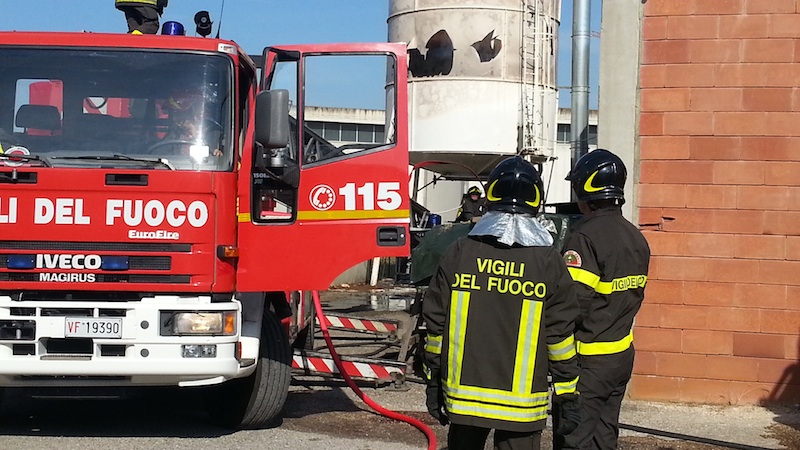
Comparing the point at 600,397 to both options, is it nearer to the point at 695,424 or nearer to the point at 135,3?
the point at 695,424

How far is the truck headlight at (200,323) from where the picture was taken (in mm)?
6410

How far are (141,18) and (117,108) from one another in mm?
1485

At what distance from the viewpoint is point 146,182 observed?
639 centimetres

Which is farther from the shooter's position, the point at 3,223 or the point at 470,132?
the point at 470,132

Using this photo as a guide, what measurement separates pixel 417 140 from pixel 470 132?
A: 88cm

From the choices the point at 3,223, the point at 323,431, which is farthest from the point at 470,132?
the point at 3,223

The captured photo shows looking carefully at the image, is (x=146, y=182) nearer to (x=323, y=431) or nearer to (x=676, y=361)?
(x=323, y=431)

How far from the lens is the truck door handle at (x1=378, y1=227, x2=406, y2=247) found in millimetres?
6988

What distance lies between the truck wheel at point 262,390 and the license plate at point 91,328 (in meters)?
1.17

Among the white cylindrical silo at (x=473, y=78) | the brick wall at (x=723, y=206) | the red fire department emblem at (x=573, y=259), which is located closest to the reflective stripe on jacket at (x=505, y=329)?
the red fire department emblem at (x=573, y=259)

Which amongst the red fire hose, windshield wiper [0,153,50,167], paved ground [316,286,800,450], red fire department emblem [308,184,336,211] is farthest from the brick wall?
windshield wiper [0,153,50,167]

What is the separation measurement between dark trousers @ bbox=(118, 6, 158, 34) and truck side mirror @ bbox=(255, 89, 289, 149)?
1853 millimetres

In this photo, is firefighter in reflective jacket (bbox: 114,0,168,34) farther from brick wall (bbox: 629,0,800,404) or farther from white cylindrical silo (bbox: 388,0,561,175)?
white cylindrical silo (bbox: 388,0,561,175)

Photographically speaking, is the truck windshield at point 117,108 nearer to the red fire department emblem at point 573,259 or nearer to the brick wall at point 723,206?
the red fire department emblem at point 573,259
